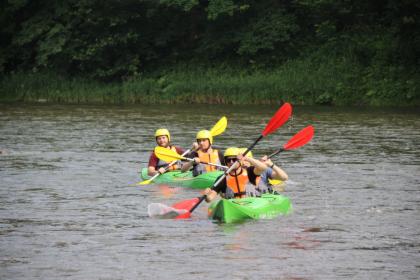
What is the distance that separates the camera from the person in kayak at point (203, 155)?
16.8 metres

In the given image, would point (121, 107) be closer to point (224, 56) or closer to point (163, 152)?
point (224, 56)

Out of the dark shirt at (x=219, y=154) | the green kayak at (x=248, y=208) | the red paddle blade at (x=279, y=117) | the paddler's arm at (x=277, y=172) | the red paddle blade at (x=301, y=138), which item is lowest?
the green kayak at (x=248, y=208)

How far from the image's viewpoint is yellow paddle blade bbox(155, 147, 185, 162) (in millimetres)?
17375

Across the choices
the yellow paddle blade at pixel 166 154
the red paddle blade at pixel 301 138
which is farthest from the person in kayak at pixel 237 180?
the yellow paddle blade at pixel 166 154

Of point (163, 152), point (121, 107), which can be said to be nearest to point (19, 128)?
point (121, 107)

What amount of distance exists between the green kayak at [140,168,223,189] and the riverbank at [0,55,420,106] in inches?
709

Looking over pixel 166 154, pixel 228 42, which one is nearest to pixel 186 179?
pixel 166 154

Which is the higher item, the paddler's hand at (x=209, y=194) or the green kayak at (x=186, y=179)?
the paddler's hand at (x=209, y=194)

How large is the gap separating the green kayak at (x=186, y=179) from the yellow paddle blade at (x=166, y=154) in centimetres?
47

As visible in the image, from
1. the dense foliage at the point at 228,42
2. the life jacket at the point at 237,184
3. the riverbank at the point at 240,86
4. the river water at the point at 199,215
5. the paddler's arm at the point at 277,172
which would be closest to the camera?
the river water at the point at 199,215

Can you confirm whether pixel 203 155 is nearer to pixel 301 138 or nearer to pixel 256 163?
pixel 301 138

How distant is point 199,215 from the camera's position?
14.2 metres

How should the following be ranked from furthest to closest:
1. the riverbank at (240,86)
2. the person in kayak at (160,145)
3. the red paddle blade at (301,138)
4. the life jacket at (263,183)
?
the riverbank at (240,86) → the person in kayak at (160,145) → the red paddle blade at (301,138) → the life jacket at (263,183)

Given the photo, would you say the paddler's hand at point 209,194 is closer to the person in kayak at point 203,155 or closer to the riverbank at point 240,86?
the person in kayak at point 203,155
